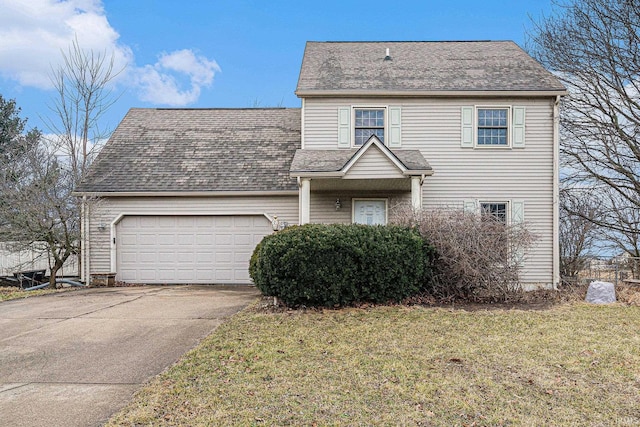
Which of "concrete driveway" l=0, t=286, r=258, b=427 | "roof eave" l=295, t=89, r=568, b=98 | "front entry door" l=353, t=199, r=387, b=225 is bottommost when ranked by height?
"concrete driveway" l=0, t=286, r=258, b=427

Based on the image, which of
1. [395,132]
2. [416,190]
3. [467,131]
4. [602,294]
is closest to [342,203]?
[395,132]

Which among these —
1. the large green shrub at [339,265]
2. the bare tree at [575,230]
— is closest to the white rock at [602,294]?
the bare tree at [575,230]

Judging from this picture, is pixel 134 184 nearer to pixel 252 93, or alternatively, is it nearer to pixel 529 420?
pixel 529 420

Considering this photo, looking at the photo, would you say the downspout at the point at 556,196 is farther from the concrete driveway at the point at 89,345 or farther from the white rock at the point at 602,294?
the concrete driveway at the point at 89,345

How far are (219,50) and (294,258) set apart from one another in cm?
1544

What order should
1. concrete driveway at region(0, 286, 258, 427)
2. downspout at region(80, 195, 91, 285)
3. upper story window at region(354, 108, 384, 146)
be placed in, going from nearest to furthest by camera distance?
concrete driveway at region(0, 286, 258, 427) → upper story window at region(354, 108, 384, 146) → downspout at region(80, 195, 91, 285)

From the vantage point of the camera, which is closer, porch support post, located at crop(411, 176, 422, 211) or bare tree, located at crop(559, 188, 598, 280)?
porch support post, located at crop(411, 176, 422, 211)

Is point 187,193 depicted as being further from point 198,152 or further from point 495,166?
point 495,166

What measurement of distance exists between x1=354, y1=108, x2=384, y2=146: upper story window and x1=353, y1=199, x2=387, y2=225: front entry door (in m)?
1.78

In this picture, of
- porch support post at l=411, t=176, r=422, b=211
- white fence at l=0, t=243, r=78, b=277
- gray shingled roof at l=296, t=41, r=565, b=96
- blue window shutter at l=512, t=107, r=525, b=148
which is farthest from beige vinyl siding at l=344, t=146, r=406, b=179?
white fence at l=0, t=243, r=78, b=277

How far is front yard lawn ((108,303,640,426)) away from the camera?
377cm

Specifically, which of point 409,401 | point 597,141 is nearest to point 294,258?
point 409,401

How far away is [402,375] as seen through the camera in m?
4.72

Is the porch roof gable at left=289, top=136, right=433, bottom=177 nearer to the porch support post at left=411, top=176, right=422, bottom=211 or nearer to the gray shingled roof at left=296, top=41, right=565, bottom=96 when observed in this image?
the porch support post at left=411, top=176, right=422, bottom=211
